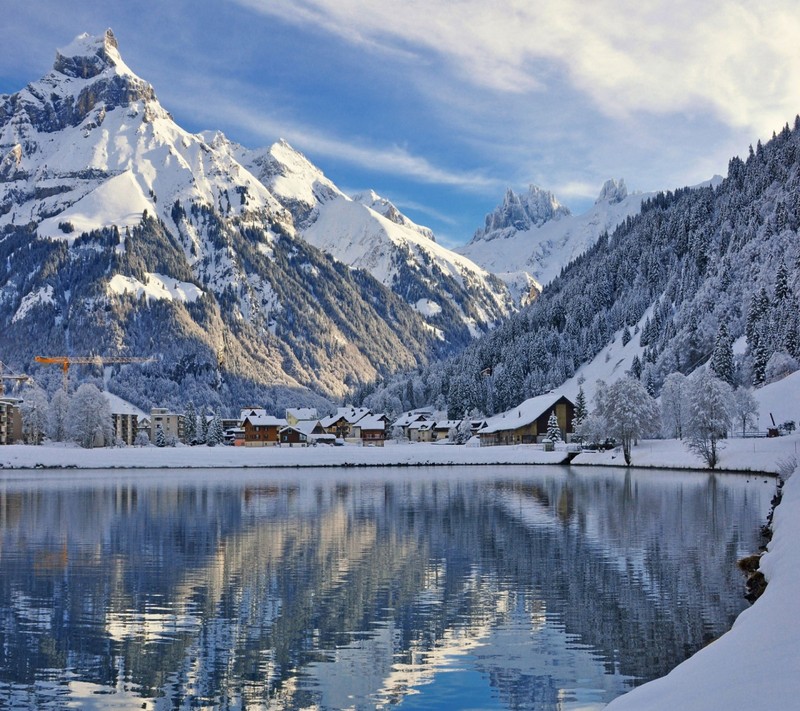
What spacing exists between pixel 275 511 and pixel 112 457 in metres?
87.9

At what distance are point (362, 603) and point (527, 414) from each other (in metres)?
154

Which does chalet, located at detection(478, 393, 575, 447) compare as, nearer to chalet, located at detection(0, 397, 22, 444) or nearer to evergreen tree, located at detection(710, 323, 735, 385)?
evergreen tree, located at detection(710, 323, 735, 385)

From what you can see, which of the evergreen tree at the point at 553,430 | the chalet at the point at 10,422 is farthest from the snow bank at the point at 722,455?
the chalet at the point at 10,422

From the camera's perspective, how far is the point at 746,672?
1424 cm

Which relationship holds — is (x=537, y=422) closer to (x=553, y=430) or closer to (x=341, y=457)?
(x=553, y=430)

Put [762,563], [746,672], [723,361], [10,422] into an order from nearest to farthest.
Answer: [746,672], [762,563], [723,361], [10,422]

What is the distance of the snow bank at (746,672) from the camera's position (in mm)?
12719

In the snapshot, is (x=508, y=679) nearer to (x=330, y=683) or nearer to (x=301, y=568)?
(x=330, y=683)

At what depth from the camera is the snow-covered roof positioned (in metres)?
174

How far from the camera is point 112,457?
5423 inches

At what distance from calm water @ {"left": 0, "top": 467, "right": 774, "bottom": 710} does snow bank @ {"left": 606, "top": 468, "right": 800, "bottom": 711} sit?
7.50 feet

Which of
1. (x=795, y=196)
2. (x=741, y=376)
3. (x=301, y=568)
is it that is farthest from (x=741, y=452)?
(x=795, y=196)

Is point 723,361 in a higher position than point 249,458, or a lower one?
higher

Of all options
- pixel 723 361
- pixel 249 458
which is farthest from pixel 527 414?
pixel 249 458
